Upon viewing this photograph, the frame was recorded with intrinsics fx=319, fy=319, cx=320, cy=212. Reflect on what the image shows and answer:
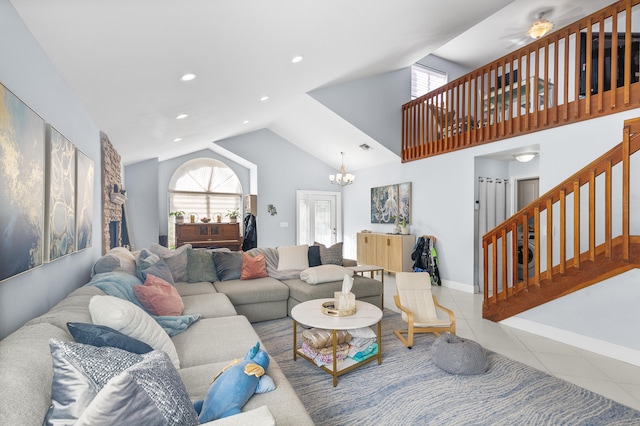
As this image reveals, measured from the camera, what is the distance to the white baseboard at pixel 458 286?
518cm

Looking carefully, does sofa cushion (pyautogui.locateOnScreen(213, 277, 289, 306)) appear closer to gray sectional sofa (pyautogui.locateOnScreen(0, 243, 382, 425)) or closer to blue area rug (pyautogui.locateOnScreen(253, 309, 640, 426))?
gray sectional sofa (pyautogui.locateOnScreen(0, 243, 382, 425))

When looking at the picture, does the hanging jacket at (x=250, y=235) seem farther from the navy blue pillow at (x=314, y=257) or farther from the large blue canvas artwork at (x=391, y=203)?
the navy blue pillow at (x=314, y=257)

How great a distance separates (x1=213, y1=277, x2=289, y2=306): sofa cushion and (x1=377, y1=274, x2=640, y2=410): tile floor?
6.81 feet

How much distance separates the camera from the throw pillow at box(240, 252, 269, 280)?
4133mm

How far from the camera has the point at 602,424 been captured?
1.99 metres

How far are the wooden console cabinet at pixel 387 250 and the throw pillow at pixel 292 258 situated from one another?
7.71ft

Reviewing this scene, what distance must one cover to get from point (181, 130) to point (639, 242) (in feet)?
17.4

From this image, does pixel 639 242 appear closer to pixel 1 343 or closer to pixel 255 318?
pixel 255 318

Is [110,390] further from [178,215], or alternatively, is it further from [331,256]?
[178,215]

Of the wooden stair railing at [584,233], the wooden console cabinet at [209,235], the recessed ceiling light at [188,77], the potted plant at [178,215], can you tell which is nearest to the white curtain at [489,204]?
the wooden stair railing at [584,233]

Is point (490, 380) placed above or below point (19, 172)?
below

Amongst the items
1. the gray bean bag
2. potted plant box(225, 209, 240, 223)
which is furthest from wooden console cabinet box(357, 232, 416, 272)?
the gray bean bag

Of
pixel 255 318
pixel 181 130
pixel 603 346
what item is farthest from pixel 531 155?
pixel 181 130

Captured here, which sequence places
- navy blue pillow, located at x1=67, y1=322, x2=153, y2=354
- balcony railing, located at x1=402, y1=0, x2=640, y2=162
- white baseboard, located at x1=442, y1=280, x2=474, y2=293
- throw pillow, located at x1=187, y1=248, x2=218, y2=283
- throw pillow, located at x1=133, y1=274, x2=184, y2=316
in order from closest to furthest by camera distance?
1. navy blue pillow, located at x1=67, y1=322, x2=153, y2=354
2. throw pillow, located at x1=133, y1=274, x2=184, y2=316
3. balcony railing, located at x1=402, y1=0, x2=640, y2=162
4. throw pillow, located at x1=187, y1=248, x2=218, y2=283
5. white baseboard, located at x1=442, y1=280, x2=474, y2=293
